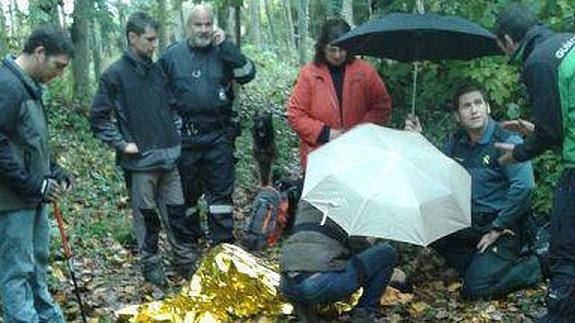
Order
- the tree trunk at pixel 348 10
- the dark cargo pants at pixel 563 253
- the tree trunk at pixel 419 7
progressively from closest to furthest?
the dark cargo pants at pixel 563 253 < the tree trunk at pixel 419 7 < the tree trunk at pixel 348 10

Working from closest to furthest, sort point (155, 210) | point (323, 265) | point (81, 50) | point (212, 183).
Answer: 1. point (323, 265)
2. point (155, 210)
3. point (212, 183)
4. point (81, 50)

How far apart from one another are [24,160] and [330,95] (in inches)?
109

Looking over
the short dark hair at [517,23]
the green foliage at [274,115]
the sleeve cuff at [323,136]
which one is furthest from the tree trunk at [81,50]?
the short dark hair at [517,23]

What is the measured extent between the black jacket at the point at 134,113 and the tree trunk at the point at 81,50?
754 cm

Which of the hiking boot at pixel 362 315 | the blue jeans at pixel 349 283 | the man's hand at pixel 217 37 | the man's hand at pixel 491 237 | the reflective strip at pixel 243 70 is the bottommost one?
the hiking boot at pixel 362 315

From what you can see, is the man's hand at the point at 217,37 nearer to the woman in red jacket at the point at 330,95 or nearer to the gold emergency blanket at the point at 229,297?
the woman in red jacket at the point at 330,95

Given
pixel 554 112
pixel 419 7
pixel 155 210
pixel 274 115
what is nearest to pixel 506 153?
pixel 554 112

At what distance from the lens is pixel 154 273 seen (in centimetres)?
620

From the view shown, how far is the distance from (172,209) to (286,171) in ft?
10.9

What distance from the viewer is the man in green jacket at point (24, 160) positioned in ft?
14.4

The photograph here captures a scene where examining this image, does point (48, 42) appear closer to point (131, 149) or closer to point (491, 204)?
point (131, 149)

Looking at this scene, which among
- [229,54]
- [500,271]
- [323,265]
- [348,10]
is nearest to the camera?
[323,265]

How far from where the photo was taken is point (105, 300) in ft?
19.6

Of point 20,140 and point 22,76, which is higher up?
point 22,76
